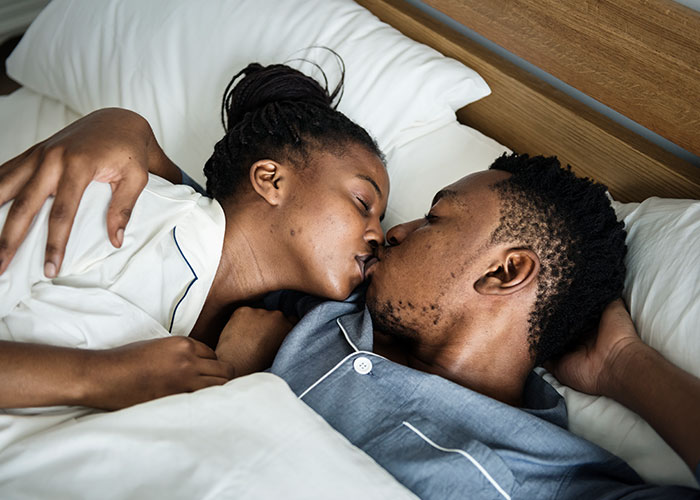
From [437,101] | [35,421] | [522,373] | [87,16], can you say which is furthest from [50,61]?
[522,373]

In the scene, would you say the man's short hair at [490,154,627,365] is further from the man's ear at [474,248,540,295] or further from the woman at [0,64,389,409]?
the woman at [0,64,389,409]

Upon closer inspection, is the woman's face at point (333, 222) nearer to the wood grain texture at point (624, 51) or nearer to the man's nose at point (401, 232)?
the man's nose at point (401, 232)

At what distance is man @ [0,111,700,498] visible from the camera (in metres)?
1.02

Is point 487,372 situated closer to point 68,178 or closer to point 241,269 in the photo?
point 241,269

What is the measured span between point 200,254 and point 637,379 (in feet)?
2.98

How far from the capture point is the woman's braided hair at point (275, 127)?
1451mm

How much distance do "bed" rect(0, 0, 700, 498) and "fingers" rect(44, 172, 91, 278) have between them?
0.28m

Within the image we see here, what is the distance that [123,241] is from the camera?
1.22 metres

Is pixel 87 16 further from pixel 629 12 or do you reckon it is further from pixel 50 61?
pixel 629 12

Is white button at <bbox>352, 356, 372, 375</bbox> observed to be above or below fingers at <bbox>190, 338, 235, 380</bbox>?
above

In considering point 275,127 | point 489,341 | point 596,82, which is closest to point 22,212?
point 275,127

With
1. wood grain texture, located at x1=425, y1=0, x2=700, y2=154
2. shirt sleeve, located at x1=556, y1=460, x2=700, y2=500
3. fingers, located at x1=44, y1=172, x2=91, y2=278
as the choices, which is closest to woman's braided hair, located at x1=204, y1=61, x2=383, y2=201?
fingers, located at x1=44, y1=172, x2=91, y2=278

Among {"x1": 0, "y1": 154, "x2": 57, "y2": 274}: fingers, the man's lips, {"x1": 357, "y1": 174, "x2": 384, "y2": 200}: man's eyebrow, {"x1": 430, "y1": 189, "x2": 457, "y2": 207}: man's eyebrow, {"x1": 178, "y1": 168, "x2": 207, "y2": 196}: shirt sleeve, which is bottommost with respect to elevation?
{"x1": 178, "y1": 168, "x2": 207, "y2": 196}: shirt sleeve

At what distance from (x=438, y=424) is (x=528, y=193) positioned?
490 millimetres
